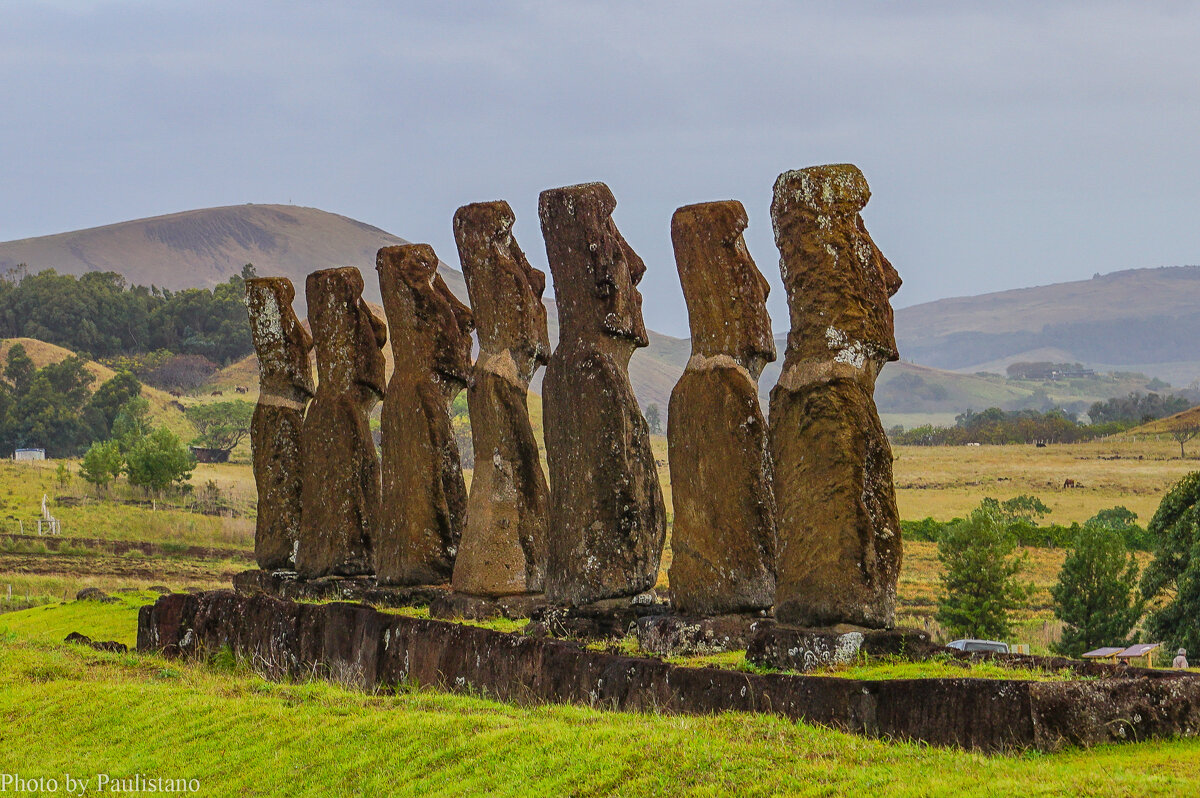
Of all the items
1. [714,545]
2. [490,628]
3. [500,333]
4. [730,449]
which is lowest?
[490,628]

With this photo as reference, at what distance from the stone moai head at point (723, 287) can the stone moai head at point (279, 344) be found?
8.20 m

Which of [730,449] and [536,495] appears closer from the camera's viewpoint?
[730,449]

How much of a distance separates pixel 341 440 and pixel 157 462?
150ft

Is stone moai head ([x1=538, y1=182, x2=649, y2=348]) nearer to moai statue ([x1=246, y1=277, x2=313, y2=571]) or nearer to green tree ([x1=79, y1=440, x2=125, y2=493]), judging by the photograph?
moai statue ([x1=246, y1=277, x2=313, y2=571])

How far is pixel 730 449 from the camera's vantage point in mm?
11906

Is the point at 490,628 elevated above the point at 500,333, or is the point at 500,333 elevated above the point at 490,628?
the point at 500,333

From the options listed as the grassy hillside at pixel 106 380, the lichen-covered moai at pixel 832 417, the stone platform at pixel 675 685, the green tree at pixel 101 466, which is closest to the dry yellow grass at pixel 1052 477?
the green tree at pixel 101 466

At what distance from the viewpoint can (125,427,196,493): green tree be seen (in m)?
59.9

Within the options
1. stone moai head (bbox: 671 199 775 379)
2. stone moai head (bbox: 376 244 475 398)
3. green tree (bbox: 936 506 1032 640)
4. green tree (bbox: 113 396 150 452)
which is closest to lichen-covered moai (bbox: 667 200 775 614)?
stone moai head (bbox: 671 199 775 379)

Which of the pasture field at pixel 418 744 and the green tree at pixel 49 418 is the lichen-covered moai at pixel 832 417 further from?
the green tree at pixel 49 418

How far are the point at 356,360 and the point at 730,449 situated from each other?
23.9 ft

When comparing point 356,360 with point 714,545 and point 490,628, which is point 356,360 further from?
point 714,545

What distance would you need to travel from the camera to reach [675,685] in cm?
977

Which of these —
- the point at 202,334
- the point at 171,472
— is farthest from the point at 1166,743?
the point at 202,334
